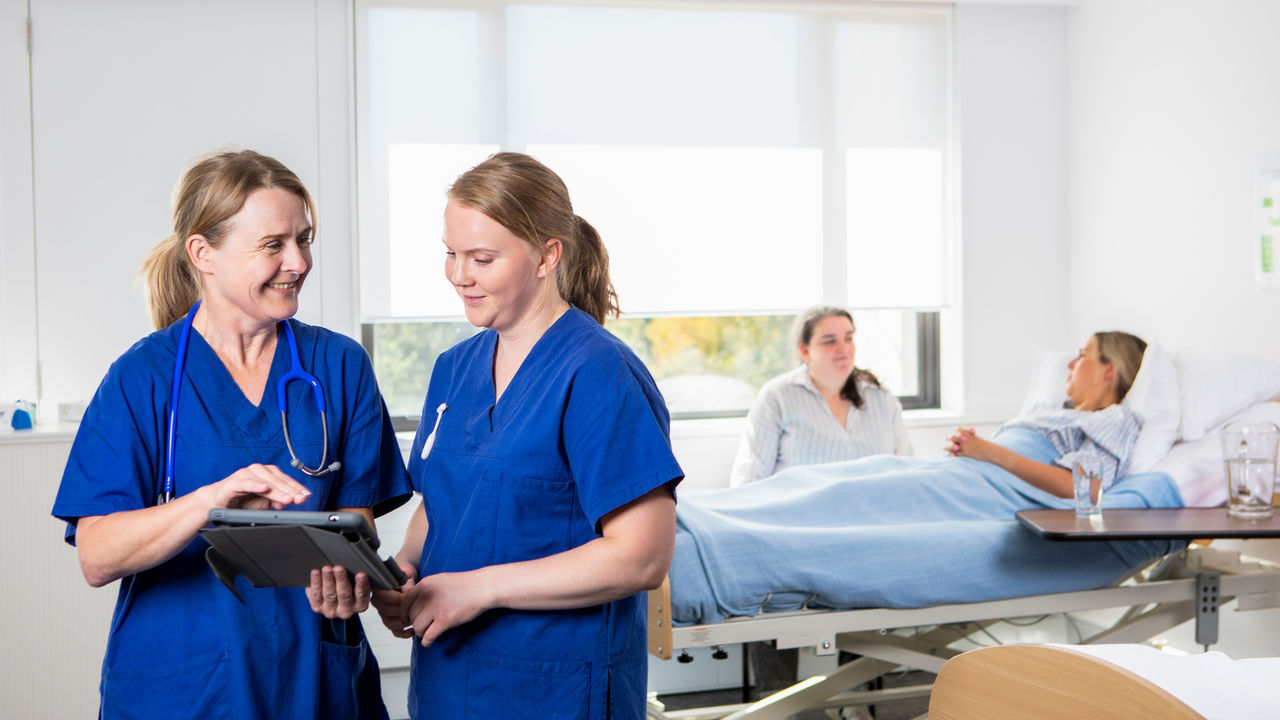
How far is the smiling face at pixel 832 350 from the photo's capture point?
141 inches

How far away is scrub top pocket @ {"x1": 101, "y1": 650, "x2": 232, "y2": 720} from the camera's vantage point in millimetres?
1239

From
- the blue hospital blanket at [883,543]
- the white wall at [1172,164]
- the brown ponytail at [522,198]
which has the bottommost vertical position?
the blue hospital blanket at [883,543]

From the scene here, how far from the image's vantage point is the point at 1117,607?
9.16 feet

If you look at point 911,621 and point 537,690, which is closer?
point 537,690

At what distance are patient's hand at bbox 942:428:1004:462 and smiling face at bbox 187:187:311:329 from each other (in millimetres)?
2151

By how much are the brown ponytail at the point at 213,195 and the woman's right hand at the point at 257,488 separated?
313mm

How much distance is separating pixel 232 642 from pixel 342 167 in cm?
254

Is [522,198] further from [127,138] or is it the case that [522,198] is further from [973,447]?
[127,138]

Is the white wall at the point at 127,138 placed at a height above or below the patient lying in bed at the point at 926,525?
above

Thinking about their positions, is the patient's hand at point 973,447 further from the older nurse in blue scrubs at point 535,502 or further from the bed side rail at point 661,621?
the older nurse in blue scrubs at point 535,502

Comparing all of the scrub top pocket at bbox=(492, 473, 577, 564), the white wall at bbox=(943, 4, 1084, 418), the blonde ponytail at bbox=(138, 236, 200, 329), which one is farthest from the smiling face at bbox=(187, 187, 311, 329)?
the white wall at bbox=(943, 4, 1084, 418)

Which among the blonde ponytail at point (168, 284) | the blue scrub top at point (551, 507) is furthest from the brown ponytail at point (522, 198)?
the blonde ponytail at point (168, 284)

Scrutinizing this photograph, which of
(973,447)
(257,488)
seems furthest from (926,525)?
(257,488)

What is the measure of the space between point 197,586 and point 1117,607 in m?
2.37
